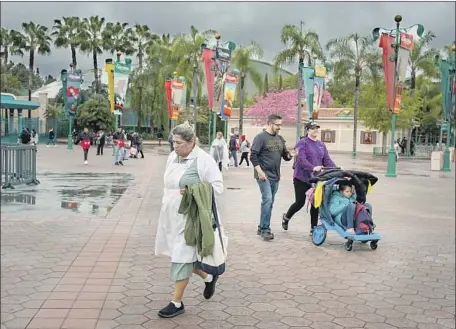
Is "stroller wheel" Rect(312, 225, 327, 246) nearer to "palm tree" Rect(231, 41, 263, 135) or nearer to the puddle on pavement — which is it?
the puddle on pavement

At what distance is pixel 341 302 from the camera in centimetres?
405

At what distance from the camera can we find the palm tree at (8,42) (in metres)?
1.68

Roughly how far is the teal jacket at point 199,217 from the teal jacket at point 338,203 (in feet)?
9.13

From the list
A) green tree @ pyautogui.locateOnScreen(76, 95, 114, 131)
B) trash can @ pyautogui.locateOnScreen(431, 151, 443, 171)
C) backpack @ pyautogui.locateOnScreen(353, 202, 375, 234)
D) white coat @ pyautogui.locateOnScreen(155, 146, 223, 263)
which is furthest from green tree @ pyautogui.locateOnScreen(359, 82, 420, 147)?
white coat @ pyautogui.locateOnScreen(155, 146, 223, 263)

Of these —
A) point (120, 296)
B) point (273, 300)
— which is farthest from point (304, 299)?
point (120, 296)

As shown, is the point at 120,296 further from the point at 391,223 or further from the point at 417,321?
the point at 391,223

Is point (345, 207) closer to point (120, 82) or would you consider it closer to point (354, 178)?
point (354, 178)

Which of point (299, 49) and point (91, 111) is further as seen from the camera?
point (299, 49)

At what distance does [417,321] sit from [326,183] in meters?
2.42

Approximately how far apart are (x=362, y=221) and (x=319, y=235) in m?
0.53

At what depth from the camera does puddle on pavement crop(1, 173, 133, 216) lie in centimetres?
770

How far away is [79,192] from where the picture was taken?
33.1 ft

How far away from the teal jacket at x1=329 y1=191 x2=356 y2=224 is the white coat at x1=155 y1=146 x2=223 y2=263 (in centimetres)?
267

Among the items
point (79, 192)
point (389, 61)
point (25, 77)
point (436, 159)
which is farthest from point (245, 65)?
point (25, 77)
